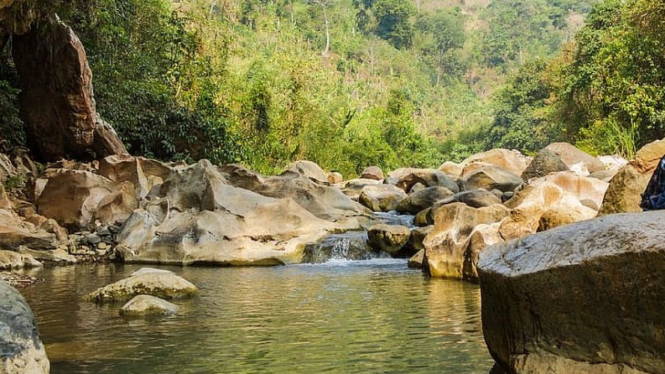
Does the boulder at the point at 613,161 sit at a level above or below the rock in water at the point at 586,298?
above

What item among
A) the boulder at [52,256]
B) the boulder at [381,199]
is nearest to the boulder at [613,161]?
the boulder at [381,199]

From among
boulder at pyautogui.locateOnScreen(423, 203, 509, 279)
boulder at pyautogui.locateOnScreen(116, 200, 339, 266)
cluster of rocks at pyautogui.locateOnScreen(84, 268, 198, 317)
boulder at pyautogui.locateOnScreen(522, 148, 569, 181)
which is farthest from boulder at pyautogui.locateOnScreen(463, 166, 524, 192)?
cluster of rocks at pyautogui.locateOnScreen(84, 268, 198, 317)

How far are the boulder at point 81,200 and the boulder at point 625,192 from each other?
11.3m

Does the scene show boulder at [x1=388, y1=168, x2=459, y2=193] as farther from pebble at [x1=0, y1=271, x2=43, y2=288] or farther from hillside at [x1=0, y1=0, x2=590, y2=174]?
pebble at [x1=0, y1=271, x2=43, y2=288]

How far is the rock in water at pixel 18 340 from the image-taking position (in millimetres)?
4543

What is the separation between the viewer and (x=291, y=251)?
15.5 meters

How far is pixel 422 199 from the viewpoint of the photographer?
20.0 metres

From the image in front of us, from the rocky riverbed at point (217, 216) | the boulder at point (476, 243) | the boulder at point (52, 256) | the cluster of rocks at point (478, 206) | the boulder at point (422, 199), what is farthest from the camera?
the boulder at point (422, 199)

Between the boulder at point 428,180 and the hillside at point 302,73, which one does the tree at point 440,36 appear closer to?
the hillside at point 302,73

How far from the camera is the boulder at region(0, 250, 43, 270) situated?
14.0 metres

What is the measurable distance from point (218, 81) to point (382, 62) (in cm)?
4608

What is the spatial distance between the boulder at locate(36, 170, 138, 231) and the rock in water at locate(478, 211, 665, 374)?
1410cm

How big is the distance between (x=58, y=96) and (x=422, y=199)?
10.5 meters

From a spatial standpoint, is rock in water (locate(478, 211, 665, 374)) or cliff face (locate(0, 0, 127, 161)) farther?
cliff face (locate(0, 0, 127, 161))
